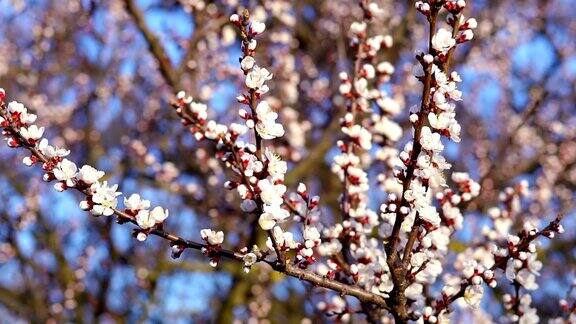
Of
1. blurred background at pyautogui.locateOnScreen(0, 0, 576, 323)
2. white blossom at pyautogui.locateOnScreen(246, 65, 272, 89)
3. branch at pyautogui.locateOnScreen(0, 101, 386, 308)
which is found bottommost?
branch at pyautogui.locateOnScreen(0, 101, 386, 308)

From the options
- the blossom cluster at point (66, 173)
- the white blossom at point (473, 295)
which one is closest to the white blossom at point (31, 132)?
the blossom cluster at point (66, 173)

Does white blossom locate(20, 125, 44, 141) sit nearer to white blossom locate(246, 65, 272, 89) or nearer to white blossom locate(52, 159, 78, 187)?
white blossom locate(52, 159, 78, 187)

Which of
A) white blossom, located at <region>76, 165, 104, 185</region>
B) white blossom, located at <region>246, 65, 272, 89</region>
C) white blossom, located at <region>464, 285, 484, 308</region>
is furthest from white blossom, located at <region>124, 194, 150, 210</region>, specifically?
white blossom, located at <region>464, 285, 484, 308</region>

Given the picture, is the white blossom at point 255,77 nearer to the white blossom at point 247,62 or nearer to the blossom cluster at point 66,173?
the white blossom at point 247,62

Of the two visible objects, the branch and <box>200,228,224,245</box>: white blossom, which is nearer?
the branch

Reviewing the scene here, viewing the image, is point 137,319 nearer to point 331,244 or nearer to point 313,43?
point 313,43

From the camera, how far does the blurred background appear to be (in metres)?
6.17

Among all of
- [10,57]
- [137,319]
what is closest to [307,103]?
[137,319]

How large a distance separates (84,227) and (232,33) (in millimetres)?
4928

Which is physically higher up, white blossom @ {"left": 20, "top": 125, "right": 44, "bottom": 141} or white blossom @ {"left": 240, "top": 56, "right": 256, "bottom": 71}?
white blossom @ {"left": 240, "top": 56, "right": 256, "bottom": 71}

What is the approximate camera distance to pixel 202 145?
622cm

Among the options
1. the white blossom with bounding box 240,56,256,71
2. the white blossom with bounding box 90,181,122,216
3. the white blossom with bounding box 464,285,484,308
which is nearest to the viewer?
the white blossom with bounding box 240,56,256,71

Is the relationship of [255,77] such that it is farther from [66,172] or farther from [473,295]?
[473,295]

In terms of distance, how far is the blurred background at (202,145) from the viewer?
6.17 m
